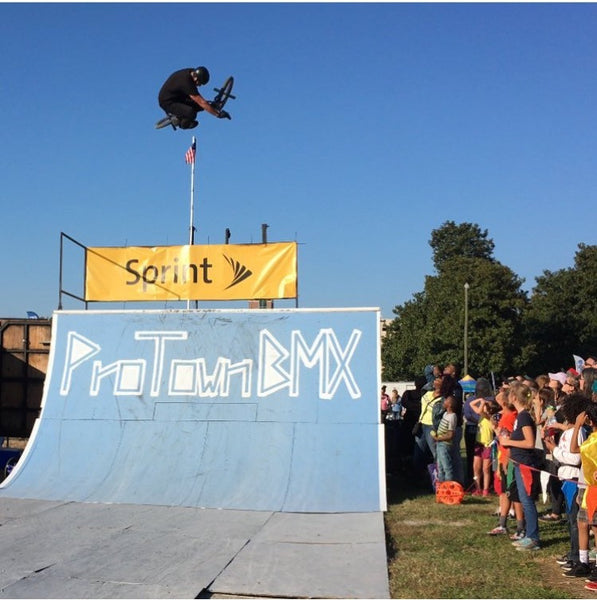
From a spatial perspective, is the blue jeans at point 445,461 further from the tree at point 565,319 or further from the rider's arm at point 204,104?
the tree at point 565,319

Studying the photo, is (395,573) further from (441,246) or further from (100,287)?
(441,246)

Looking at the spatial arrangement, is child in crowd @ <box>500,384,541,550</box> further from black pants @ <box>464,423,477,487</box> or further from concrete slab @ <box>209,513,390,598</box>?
black pants @ <box>464,423,477,487</box>

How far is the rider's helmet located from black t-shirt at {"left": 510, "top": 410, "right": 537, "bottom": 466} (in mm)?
5295

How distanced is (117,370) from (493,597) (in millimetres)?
7605

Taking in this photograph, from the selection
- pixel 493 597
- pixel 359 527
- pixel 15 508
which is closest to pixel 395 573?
pixel 493 597

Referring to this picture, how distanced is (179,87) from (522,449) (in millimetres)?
5708

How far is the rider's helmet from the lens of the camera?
8297mm

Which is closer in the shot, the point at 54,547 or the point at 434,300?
the point at 54,547

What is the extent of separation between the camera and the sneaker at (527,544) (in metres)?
7.18

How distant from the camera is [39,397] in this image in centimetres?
1337

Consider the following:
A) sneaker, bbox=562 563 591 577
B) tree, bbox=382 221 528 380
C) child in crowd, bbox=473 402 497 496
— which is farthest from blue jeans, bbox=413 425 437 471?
tree, bbox=382 221 528 380

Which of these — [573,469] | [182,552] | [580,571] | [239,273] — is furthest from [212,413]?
[580,571]

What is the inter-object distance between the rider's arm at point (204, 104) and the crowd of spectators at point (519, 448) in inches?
189

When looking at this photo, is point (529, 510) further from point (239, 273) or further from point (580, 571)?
point (239, 273)
